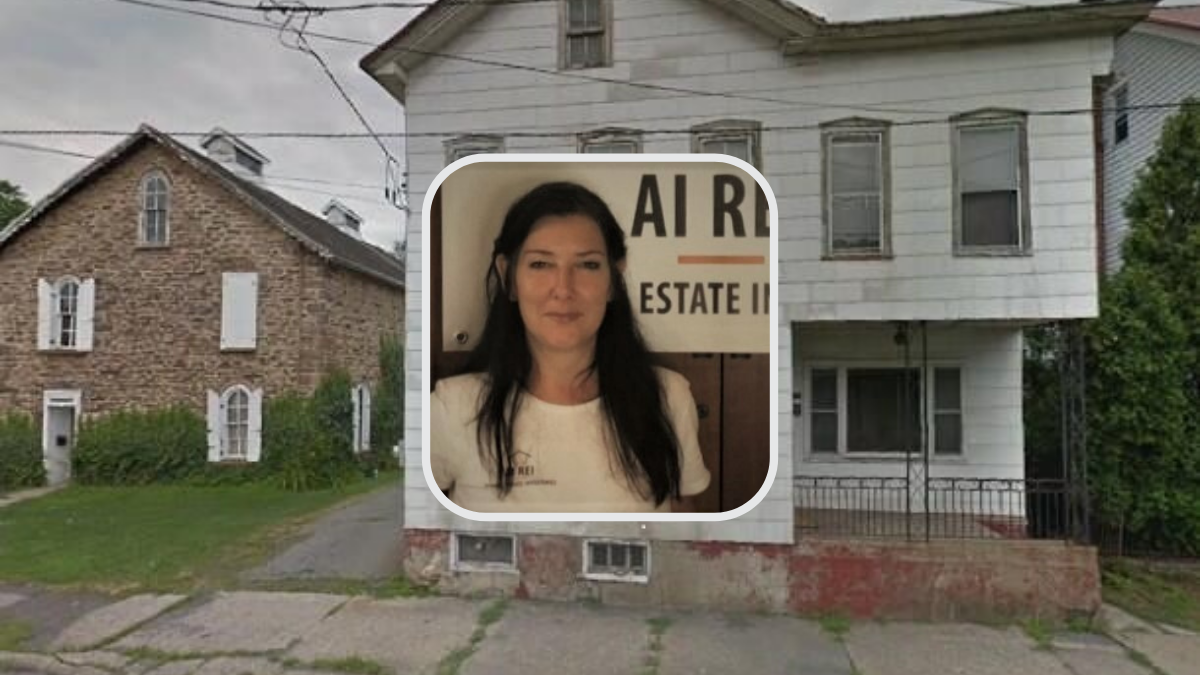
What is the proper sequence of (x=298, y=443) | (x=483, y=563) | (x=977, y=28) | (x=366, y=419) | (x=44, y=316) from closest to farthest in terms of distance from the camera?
1. (x=977, y=28)
2. (x=483, y=563)
3. (x=298, y=443)
4. (x=44, y=316)
5. (x=366, y=419)

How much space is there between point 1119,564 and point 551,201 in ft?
28.9

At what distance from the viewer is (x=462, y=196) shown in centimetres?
189

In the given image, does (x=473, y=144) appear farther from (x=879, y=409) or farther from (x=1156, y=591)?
(x=1156, y=591)

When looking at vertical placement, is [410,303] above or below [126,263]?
below

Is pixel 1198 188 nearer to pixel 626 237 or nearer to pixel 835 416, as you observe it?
pixel 835 416

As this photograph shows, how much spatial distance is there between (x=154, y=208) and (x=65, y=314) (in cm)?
296

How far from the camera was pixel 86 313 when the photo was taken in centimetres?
1570

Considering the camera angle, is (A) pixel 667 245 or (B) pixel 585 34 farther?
(B) pixel 585 34

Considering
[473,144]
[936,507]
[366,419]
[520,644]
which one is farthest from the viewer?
[366,419]

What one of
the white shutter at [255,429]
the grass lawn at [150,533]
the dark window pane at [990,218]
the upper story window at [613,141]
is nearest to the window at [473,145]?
the upper story window at [613,141]

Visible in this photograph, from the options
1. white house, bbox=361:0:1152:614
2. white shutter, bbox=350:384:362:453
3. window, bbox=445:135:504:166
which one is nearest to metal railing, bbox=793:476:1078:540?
white house, bbox=361:0:1152:614

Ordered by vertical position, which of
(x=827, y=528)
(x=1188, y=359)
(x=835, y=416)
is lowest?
(x=827, y=528)

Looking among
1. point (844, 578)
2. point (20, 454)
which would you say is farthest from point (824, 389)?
point (20, 454)

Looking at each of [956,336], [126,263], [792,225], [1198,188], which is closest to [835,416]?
[956,336]
